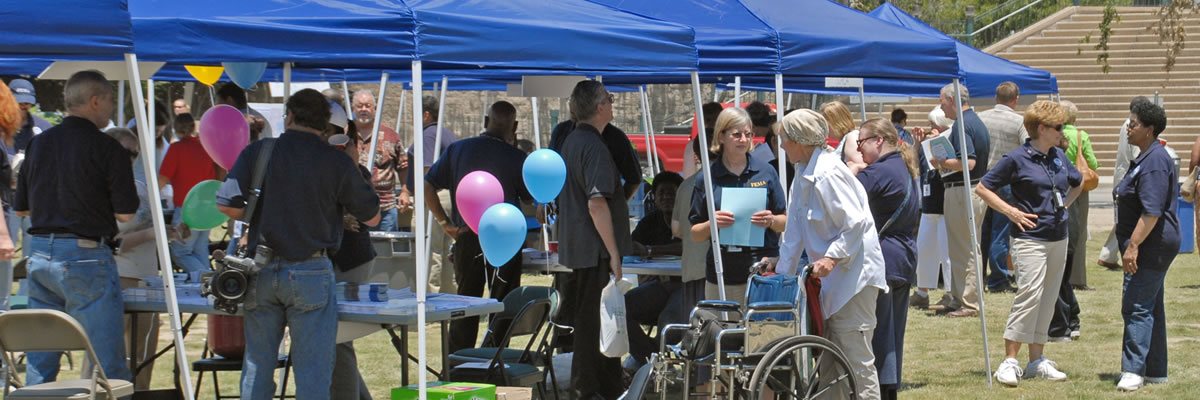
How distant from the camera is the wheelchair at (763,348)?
5.25 m

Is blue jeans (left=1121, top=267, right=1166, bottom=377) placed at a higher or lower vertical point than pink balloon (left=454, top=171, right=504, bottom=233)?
lower

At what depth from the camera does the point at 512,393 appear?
535 centimetres

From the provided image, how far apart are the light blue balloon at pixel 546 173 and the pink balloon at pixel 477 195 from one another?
255 mm

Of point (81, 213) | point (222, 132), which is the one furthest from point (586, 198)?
point (81, 213)

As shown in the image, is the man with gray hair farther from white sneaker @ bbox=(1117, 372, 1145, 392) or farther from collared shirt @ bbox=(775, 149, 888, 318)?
collared shirt @ bbox=(775, 149, 888, 318)

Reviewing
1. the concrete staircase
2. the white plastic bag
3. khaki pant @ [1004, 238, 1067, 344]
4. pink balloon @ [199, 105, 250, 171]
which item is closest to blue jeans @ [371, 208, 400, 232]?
pink balloon @ [199, 105, 250, 171]

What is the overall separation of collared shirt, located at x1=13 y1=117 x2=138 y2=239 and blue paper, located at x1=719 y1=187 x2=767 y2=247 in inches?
105

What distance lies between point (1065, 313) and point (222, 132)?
18.6 feet

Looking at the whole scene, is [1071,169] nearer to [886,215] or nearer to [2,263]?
[886,215]

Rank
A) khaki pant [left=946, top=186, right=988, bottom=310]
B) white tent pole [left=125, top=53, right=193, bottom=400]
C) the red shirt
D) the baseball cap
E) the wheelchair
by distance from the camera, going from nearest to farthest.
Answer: white tent pole [left=125, top=53, right=193, bottom=400] < the wheelchair < the red shirt < the baseball cap < khaki pant [left=946, top=186, right=988, bottom=310]

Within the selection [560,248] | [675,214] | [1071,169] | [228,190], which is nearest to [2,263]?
[228,190]

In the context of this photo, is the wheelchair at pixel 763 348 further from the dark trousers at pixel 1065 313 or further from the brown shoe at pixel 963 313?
the brown shoe at pixel 963 313

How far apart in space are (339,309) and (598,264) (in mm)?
1474

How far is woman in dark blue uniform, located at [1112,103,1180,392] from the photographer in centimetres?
681
